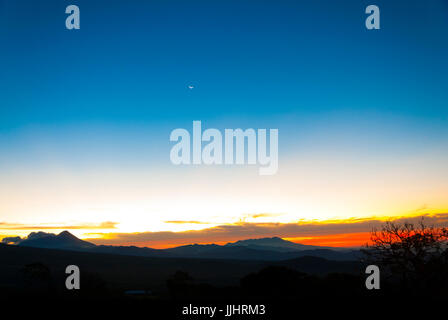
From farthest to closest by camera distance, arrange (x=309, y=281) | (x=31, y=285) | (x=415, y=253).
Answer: (x=31, y=285) → (x=309, y=281) → (x=415, y=253)

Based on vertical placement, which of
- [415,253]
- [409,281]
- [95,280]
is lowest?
[95,280]

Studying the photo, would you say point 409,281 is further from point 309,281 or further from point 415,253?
point 309,281

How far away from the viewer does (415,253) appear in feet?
150
